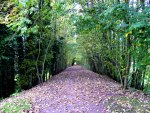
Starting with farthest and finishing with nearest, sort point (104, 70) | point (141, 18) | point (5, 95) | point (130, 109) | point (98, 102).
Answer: point (104, 70) < point (5, 95) < point (98, 102) < point (130, 109) < point (141, 18)

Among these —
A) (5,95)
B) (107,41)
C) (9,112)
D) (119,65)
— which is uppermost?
(107,41)

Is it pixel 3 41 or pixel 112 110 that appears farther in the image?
pixel 3 41

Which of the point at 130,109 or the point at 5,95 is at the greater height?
the point at 130,109

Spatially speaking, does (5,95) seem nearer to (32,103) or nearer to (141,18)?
(32,103)

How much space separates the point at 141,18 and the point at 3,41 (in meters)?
8.86

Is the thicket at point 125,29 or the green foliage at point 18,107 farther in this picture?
the green foliage at point 18,107

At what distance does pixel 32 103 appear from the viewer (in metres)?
8.46

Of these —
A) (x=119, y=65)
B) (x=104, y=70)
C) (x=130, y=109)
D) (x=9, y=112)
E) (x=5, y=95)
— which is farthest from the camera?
(x=104, y=70)

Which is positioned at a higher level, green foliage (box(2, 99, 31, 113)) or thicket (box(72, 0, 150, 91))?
thicket (box(72, 0, 150, 91))

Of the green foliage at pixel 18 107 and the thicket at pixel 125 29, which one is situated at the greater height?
the thicket at pixel 125 29

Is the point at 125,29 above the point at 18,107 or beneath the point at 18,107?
above

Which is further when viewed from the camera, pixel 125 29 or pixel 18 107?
pixel 18 107

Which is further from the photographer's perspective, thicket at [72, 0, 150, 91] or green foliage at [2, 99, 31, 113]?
green foliage at [2, 99, 31, 113]

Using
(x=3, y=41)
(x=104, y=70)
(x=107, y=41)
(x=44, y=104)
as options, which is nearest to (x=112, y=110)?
(x=44, y=104)
